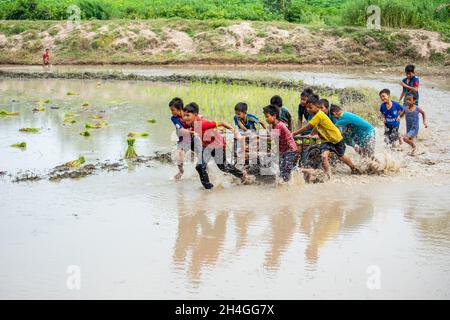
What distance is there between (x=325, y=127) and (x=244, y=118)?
3.34 feet

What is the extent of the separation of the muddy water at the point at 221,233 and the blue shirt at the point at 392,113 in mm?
422

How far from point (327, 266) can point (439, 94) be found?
11.9 m

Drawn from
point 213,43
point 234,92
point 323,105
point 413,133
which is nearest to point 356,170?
point 323,105

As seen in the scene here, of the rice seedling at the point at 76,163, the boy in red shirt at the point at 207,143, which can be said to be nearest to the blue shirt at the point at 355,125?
the boy in red shirt at the point at 207,143

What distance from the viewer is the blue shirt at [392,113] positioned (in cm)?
942

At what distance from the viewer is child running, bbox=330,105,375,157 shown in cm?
836

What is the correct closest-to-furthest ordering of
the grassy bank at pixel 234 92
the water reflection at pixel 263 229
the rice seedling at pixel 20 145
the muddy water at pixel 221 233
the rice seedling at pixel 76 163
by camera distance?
the muddy water at pixel 221 233 < the water reflection at pixel 263 229 < the rice seedling at pixel 76 163 < the rice seedling at pixel 20 145 < the grassy bank at pixel 234 92

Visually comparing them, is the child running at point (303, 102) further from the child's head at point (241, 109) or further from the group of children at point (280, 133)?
the child's head at point (241, 109)

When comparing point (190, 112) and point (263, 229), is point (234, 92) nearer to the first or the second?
point (190, 112)

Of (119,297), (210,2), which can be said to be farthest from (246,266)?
(210,2)

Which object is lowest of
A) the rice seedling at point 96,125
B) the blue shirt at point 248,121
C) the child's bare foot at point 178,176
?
the child's bare foot at point 178,176

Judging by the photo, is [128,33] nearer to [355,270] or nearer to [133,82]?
[133,82]

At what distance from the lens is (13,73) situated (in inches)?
836

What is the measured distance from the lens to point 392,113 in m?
9.45
